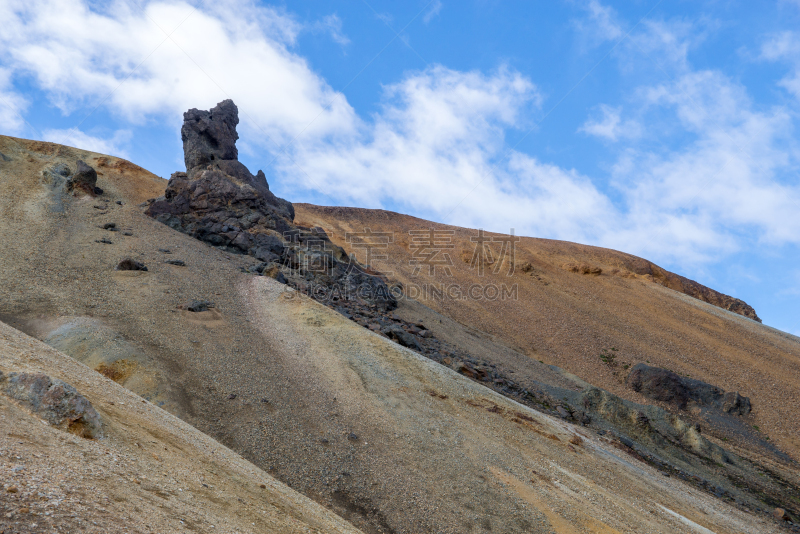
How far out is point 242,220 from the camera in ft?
82.7

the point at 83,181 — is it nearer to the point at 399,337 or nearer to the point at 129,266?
the point at 129,266

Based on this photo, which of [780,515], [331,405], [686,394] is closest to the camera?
[331,405]

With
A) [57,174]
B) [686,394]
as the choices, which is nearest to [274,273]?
[57,174]

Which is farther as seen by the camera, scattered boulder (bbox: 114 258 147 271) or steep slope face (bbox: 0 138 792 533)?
scattered boulder (bbox: 114 258 147 271)

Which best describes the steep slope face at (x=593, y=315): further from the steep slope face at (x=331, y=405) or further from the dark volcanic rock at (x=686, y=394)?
the steep slope face at (x=331, y=405)

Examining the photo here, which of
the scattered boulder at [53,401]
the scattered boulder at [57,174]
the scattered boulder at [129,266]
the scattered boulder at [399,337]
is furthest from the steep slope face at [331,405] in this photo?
the scattered boulder at [57,174]

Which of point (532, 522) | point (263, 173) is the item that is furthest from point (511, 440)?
point (263, 173)

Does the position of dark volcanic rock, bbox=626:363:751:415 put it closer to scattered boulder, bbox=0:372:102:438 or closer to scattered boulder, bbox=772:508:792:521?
scattered boulder, bbox=772:508:792:521

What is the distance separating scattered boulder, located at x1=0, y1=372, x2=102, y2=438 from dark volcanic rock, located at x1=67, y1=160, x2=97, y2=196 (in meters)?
25.0

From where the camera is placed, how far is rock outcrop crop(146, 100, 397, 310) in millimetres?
23531

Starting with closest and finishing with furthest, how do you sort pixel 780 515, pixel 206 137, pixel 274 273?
pixel 780 515
pixel 274 273
pixel 206 137

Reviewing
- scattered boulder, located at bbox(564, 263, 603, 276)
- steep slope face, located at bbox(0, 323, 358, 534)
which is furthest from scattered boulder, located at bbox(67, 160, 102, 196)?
scattered boulder, located at bbox(564, 263, 603, 276)

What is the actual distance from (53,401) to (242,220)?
70.1ft

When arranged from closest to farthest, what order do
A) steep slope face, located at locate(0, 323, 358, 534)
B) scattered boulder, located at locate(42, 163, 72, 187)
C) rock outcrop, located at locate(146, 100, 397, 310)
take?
steep slope face, located at locate(0, 323, 358, 534) → rock outcrop, located at locate(146, 100, 397, 310) → scattered boulder, located at locate(42, 163, 72, 187)
